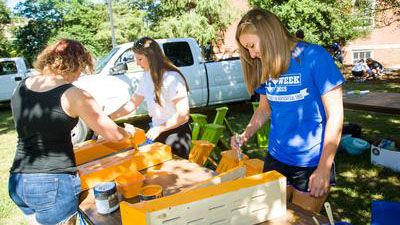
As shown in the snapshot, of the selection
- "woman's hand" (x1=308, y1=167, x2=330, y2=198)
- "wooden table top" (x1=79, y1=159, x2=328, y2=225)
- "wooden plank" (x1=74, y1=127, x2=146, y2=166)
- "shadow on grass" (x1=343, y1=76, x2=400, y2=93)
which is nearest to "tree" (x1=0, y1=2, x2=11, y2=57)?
"shadow on grass" (x1=343, y1=76, x2=400, y2=93)

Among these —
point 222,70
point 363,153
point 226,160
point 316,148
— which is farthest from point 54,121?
point 222,70

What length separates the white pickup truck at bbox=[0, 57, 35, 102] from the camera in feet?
37.3

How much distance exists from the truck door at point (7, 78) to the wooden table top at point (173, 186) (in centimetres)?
1104

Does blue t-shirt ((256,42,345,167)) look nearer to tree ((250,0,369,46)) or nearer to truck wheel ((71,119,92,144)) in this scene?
truck wheel ((71,119,92,144))

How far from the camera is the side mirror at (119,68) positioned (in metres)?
6.44

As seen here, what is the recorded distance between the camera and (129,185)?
6.18ft

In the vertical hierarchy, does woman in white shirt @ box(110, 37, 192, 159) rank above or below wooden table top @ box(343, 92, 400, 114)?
above

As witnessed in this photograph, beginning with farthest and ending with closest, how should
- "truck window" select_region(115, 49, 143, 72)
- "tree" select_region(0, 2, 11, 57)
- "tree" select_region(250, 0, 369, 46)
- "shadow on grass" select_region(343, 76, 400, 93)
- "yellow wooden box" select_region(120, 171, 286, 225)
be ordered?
"tree" select_region(0, 2, 11, 57), "tree" select_region(250, 0, 369, 46), "shadow on grass" select_region(343, 76, 400, 93), "truck window" select_region(115, 49, 143, 72), "yellow wooden box" select_region(120, 171, 286, 225)

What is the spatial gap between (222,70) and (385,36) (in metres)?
12.8

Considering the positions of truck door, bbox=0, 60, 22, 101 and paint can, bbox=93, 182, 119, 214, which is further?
truck door, bbox=0, 60, 22, 101

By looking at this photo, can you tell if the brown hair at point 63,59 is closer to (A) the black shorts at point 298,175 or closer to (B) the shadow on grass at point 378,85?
(A) the black shorts at point 298,175

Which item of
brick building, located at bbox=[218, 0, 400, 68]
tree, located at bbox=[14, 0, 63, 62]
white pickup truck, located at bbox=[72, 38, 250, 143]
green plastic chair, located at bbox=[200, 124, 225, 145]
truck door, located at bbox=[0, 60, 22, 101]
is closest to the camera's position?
green plastic chair, located at bbox=[200, 124, 225, 145]

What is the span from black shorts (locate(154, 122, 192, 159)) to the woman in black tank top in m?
0.97

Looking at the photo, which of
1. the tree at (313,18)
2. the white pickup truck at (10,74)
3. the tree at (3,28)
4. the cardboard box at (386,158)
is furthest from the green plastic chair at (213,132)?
the tree at (3,28)
